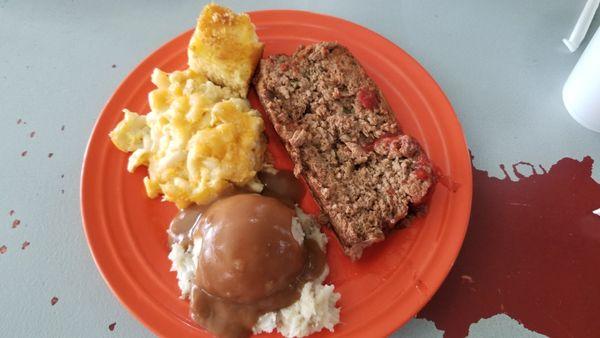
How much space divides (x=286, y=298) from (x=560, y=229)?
3.96ft

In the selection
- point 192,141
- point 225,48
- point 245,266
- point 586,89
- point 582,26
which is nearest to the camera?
point 245,266

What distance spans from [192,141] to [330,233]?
0.69m

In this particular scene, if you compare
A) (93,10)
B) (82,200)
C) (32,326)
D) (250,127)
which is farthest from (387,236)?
(93,10)

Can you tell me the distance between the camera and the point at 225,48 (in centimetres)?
207

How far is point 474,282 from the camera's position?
77.0 inches

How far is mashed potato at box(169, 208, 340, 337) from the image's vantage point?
175cm

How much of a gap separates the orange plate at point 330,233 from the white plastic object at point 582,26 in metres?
0.92

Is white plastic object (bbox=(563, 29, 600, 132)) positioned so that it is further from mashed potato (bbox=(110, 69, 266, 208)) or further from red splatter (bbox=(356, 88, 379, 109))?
mashed potato (bbox=(110, 69, 266, 208))

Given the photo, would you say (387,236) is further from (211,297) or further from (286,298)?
(211,297)

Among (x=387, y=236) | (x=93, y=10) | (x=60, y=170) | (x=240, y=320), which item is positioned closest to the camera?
(x=240, y=320)

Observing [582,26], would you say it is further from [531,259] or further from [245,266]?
[245,266]

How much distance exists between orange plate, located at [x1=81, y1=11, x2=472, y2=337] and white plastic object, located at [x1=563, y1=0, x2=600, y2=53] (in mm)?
920

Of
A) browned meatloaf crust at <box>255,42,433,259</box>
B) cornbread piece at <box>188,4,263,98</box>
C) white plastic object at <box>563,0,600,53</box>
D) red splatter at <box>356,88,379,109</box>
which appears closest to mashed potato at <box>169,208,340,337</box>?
browned meatloaf crust at <box>255,42,433,259</box>

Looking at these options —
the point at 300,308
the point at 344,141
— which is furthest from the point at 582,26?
the point at 300,308
